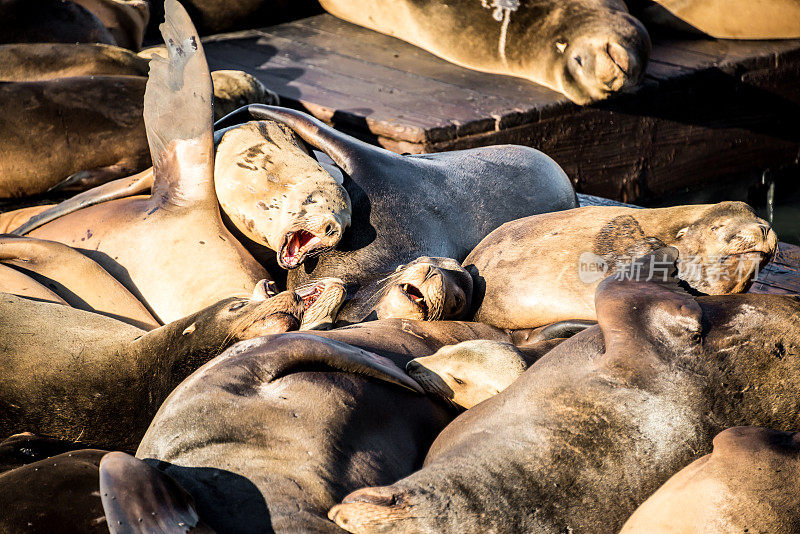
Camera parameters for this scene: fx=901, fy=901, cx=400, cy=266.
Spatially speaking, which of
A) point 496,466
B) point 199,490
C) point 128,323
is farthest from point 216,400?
point 128,323

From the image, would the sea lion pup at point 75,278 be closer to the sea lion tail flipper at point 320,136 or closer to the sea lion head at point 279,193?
the sea lion head at point 279,193

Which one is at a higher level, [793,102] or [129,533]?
[129,533]

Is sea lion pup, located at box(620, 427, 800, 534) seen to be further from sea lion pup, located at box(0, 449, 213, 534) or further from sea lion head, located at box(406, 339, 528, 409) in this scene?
sea lion pup, located at box(0, 449, 213, 534)

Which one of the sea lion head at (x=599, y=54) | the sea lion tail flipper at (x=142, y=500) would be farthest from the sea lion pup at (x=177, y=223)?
the sea lion head at (x=599, y=54)

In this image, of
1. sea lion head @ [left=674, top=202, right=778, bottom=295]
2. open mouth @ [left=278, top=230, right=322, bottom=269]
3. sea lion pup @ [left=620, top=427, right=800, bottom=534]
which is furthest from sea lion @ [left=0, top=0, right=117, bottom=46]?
sea lion pup @ [left=620, top=427, right=800, bottom=534]

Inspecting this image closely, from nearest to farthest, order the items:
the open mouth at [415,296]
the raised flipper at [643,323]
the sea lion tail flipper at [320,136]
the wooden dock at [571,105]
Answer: the raised flipper at [643,323] < the open mouth at [415,296] < the sea lion tail flipper at [320,136] < the wooden dock at [571,105]

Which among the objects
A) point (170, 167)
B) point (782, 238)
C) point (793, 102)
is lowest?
point (782, 238)

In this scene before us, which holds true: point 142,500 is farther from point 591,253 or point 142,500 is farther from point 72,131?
point 72,131

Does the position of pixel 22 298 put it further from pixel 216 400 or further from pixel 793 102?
pixel 793 102

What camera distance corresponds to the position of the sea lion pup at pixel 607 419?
1.88 m

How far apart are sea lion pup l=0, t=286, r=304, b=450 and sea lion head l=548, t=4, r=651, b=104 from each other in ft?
10.1

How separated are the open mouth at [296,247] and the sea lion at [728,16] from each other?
168 inches

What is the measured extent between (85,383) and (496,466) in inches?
57.0

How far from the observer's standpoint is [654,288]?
2457 mm
